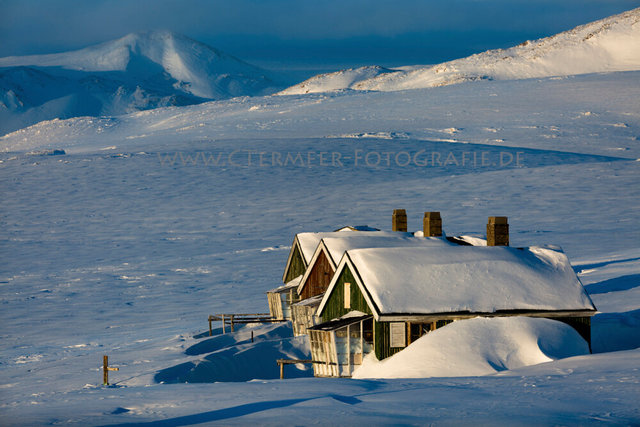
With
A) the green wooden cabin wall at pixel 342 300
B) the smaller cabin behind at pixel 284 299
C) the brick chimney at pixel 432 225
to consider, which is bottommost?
the smaller cabin behind at pixel 284 299

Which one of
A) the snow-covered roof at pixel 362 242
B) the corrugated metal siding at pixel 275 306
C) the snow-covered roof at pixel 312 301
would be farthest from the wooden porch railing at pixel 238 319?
the snow-covered roof at pixel 362 242

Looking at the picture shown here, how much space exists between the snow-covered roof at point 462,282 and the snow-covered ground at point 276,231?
7.42 feet

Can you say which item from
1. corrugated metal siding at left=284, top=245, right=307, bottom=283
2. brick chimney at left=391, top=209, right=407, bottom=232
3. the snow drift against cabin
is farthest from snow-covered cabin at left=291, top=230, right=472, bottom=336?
the snow drift against cabin

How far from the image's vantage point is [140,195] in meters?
73.1

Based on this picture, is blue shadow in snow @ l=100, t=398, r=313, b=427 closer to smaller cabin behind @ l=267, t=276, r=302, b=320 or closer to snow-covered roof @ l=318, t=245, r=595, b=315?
snow-covered roof @ l=318, t=245, r=595, b=315

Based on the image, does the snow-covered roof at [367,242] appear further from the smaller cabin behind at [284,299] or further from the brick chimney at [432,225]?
the smaller cabin behind at [284,299]

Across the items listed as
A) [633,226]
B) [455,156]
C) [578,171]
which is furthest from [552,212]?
[455,156]

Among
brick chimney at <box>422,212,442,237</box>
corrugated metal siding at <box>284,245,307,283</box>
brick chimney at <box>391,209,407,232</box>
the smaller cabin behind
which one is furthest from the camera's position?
corrugated metal siding at <box>284,245,307,283</box>

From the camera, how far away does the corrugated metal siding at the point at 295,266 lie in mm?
35469

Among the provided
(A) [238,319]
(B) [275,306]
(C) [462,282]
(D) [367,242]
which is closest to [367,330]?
(C) [462,282]

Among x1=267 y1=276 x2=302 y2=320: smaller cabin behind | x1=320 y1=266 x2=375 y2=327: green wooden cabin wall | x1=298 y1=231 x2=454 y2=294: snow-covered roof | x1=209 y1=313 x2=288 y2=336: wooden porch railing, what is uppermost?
x1=298 y1=231 x2=454 y2=294: snow-covered roof

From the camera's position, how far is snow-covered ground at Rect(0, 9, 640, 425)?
583 inches

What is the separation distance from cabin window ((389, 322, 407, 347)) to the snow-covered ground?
144 inches

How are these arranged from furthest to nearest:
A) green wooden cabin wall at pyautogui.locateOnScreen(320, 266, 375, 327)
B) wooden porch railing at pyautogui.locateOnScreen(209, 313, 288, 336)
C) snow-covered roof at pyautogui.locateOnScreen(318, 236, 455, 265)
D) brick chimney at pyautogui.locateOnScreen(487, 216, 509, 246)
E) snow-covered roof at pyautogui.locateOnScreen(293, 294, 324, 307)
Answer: wooden porch railing at pyautogui.locateOnScreen(209, 313, 288, 336) → snow-covered roof at pyautogui.locateOnScreen(293, 294, 324, 307) → snow-covered roof at pyautogui.locateOnScreen(318, 236, 455, 265) → brick chimney at pyautogui.locateOnScreen(487, 216, 509, 246) → green wooden cabin wall at pyautogui.locateOnScreen(320, 266, 375, 327)
